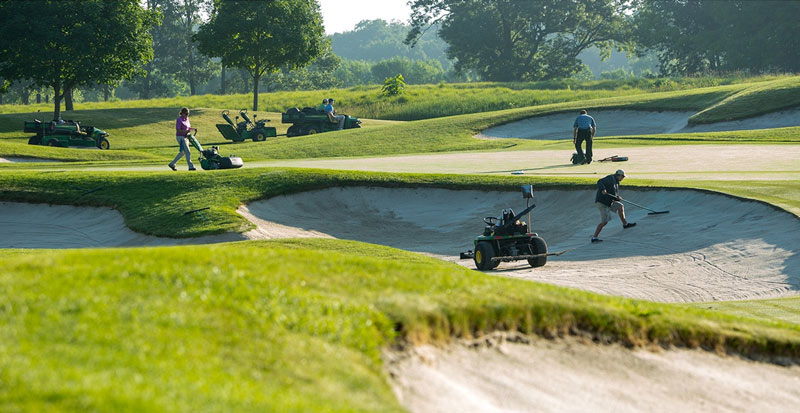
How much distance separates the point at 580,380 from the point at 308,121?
46.2m

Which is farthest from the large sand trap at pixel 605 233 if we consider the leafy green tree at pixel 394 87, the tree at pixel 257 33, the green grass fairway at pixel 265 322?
the leafy green tree at pixel 394 87

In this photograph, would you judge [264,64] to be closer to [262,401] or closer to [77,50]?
[77,50]

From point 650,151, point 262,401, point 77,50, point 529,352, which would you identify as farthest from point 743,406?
point 77,50

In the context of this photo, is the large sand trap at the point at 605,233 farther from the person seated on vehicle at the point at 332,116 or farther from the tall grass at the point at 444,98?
the tall grass at the point at 444,98

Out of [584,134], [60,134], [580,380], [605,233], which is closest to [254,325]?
[580,380]

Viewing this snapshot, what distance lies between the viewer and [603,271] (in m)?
17.0

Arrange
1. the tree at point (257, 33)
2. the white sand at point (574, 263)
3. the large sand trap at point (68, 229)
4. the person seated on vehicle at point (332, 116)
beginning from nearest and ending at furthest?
1. the white sand at point (574, 263)
2. the large sand trap at point (68, 229)
3. the person seated on vehicle at point (332, 116)
4. the tree at point (257, 33)

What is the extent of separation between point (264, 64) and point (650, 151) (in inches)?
1760

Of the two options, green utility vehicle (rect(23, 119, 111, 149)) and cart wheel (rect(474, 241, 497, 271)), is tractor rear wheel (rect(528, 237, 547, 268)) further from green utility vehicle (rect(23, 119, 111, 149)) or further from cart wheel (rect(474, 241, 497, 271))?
green utility vehicle (rect(23, 119, 111, 149))

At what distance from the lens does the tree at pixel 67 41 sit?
5281cm

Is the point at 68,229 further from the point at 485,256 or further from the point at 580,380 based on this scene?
the point at 580,380

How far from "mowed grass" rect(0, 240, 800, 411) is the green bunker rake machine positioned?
725cm

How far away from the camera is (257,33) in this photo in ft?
218

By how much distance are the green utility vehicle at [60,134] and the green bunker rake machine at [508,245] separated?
1412 inches
